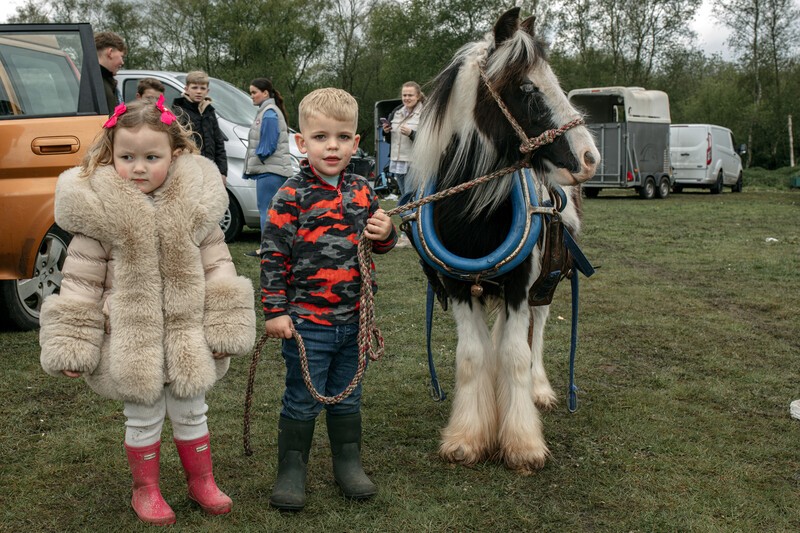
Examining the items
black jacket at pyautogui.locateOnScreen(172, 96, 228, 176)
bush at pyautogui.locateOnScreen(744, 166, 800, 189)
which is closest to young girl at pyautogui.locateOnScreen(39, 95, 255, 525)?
black jacket at pyautogui.locateOnScreen(172, 96, 228, 176)

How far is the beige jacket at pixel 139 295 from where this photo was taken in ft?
8.54

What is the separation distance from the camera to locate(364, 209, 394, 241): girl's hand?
283 centimetres

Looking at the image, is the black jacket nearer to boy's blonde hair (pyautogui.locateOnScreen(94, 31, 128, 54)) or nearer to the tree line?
boy's blonde hair (pyautogui.locateOnScreen(94, 31, 128, 54))

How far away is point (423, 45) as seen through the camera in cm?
3988

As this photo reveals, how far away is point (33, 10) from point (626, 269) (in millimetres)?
32587

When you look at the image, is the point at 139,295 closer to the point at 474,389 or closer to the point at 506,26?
the point at 474,389

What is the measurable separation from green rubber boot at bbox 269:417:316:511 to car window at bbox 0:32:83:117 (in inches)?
131

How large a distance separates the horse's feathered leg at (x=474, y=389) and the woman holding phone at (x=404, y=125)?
4.83m

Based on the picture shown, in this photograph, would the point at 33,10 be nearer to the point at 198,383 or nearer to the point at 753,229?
the point at 753,229

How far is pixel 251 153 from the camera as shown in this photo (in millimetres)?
7621

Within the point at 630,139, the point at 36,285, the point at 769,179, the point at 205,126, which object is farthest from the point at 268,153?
the point at 769,179

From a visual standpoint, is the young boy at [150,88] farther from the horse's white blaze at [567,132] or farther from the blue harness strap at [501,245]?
the horse's white blaze at [567,132]

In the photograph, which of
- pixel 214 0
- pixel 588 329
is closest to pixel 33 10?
pixel 214 0

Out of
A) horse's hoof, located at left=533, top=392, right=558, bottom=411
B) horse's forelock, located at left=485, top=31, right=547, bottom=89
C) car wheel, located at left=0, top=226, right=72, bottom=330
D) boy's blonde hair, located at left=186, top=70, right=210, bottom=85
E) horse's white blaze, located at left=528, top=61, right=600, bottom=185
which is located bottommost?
horse's hoof, located at left=533, top=392, right=558, bottom=411
